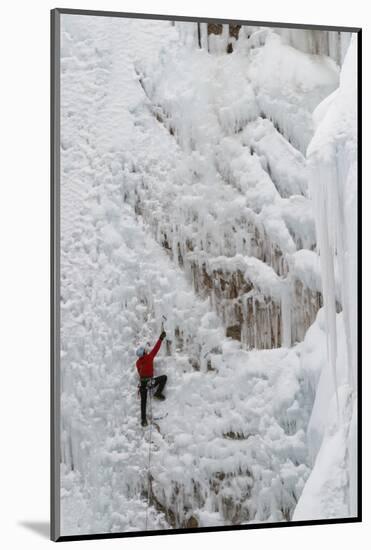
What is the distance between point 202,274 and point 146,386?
580mm

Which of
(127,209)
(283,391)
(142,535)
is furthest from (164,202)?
(142,535)

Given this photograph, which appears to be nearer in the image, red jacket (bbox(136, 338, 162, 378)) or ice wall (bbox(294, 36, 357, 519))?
red jacket (bbox(136, 338, 162, 378))

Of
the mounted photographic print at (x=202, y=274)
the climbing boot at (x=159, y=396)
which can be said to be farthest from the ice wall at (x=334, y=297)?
the climbing boot at (x=159, y=396)

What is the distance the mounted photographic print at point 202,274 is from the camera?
5.99 m

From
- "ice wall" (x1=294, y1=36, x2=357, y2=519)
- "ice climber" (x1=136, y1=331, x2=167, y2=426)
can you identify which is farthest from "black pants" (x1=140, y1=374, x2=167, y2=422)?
"ice wall" (x1=294, y1=36, x2=357, y2=519)

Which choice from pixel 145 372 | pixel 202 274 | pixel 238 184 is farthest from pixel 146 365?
pixel 238 184

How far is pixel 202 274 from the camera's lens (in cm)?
620

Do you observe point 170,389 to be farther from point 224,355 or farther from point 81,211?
point 81,211

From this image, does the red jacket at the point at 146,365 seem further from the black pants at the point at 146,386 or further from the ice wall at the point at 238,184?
the ice wall at the point at 238,184

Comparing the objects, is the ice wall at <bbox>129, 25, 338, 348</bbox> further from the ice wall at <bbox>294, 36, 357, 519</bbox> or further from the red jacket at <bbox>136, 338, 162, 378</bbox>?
the red jacket at <bbox>136, 338, 162, 378</bbox>

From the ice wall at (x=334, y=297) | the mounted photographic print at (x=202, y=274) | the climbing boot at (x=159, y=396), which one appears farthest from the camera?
the ice wall at (x=334, y=297)

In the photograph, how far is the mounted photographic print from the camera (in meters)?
5.99

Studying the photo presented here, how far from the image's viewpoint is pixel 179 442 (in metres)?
6.13

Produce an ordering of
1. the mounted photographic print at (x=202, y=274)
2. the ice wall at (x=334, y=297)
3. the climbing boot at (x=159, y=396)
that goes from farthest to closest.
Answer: the ice wall at (x=334, y=297), the climbing boot at (x=159, y=396), the mounted photographic print at (x=202, y=274)
